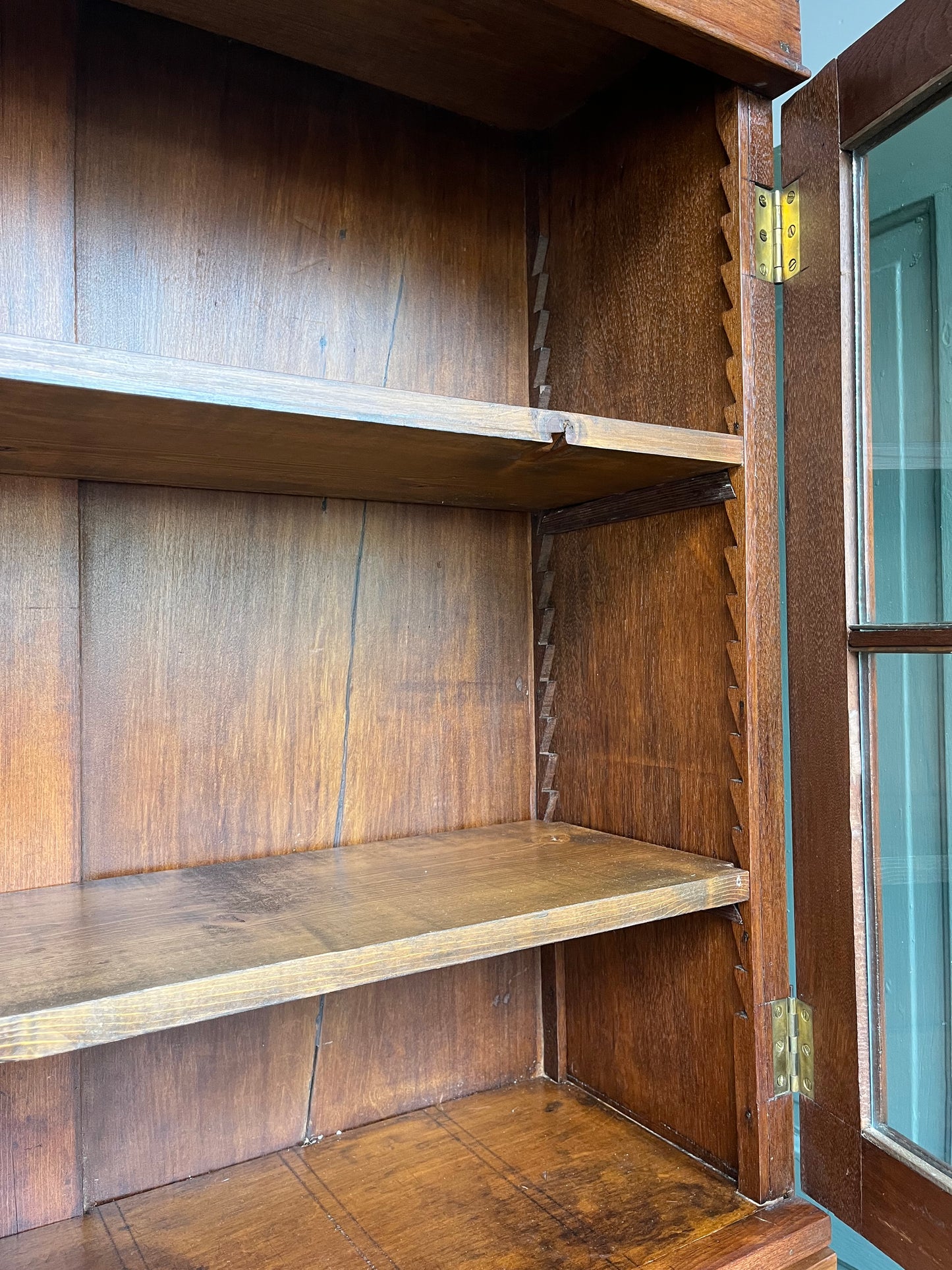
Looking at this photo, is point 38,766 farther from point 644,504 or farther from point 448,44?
point 448,44

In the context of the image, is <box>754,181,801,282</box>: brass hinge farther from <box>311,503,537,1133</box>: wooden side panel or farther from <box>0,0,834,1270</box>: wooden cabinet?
<box>311,503,537,1133</box>: wooden side panel

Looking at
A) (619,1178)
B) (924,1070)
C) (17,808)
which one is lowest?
(619,1178)

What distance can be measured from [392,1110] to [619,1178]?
0.29 m

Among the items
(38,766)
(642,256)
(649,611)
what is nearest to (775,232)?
(642,256)

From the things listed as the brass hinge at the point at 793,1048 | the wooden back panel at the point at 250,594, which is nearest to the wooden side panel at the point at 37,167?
the wooden back panel at the point at 250,594

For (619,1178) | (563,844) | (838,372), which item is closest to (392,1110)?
(619,1178)

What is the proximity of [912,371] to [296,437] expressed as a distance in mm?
553

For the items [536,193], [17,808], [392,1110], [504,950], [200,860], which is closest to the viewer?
[504,950]

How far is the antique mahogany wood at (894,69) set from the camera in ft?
2.54

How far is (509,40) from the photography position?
1020 mm

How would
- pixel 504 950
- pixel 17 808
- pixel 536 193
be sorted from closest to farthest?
pixel 504 950
pixel 17 808
pixel 536 193

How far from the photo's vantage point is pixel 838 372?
0.88 metres

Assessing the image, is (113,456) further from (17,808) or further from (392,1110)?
(392,1110)

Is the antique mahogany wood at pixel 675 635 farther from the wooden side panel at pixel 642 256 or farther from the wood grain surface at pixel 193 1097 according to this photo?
the wood grain surface at pixel 193 1097
